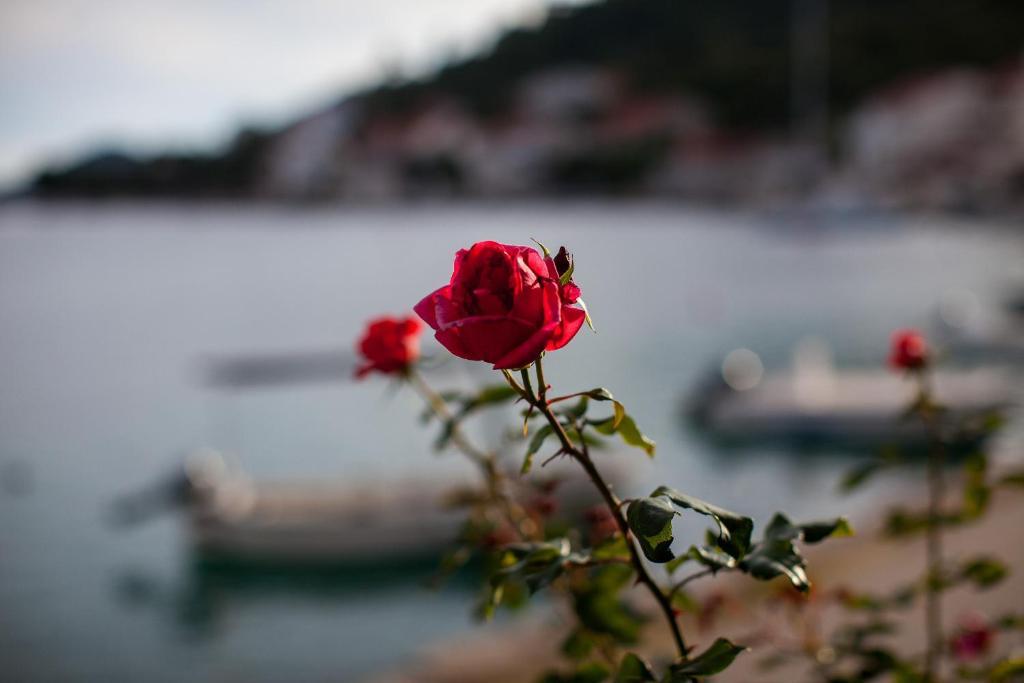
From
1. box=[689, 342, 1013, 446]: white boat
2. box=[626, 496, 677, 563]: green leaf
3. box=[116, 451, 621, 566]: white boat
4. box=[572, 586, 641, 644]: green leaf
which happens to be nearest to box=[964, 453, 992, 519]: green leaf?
box=[572, 586, 641, 644]: green leaf

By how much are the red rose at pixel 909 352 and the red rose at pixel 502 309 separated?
0.47 m

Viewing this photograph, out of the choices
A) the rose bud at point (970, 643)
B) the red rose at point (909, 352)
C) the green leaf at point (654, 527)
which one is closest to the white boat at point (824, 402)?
the rose bud at point (970, 643)

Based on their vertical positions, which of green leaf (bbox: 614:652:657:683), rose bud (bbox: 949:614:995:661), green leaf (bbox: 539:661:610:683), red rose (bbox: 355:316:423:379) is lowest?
rose bud (bbox: 949:614:995:661)

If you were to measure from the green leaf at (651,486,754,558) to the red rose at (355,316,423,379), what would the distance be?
0.23 m

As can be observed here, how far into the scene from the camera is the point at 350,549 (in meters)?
5.02

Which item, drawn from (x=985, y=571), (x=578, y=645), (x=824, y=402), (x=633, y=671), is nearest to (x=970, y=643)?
(x=985, y=571)

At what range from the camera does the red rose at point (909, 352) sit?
72cm

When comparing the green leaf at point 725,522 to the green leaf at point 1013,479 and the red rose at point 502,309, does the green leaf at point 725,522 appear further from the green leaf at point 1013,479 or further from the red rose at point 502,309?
the green leaf at point 1013,479

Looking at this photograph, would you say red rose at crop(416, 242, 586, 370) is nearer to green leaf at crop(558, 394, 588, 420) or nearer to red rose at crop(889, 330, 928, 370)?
green leaf at crop(558, 394, 588, 420)

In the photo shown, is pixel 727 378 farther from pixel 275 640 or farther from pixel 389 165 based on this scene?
pixel 389 165

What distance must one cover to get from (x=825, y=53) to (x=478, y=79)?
10490 mm

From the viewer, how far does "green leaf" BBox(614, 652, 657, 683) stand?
42cm

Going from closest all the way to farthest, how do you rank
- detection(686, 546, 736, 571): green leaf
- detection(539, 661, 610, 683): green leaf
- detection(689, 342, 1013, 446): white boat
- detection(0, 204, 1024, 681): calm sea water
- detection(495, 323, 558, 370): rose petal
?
detection(495, 323, 558, 370): rose petal
detection(686, 546, 736, 571): green leaf
detection(539, 661, 610, 683): green leaf
detection(0, 204, 1024, 681): calm sea water
detection(689, 342, 1013, 446): white boat

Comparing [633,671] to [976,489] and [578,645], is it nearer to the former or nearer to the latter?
[578,645]
